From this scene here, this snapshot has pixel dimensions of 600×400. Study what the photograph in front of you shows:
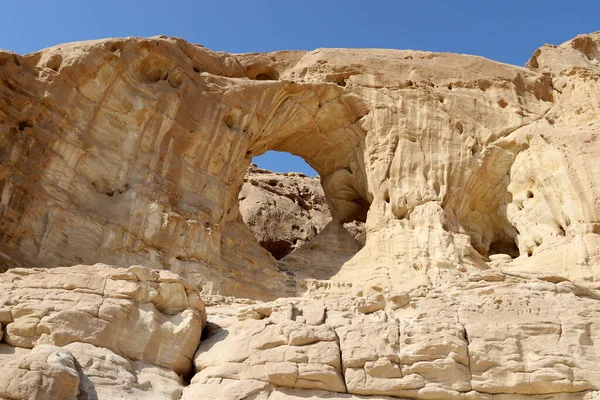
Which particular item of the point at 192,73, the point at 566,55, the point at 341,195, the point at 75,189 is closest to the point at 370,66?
the point at 341,195

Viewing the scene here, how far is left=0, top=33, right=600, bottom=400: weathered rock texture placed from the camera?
9.80 m

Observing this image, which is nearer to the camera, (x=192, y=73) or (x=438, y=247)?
(x=438, y=247)

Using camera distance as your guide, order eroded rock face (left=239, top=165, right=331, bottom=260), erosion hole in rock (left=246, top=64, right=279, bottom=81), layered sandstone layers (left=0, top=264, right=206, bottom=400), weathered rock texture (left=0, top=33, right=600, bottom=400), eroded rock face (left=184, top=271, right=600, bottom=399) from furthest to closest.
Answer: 1. eroded rock face (left=239, top=165, right=331, bottom=260)
2. erosion hole in rock (left=246, top=64, right=279, bottom=81)
3. weathered rock texture (left=0, top=33, right=600, bottom=400)
4. eroded rock face (left=184, top=271, right=600, bottom=399)
5. layered sandstone layers (left=0, top=264, right=206, bottom=400)

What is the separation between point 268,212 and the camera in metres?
30.4

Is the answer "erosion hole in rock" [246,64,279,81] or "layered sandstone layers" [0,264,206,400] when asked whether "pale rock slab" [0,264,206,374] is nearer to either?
"layered sandstone layers" [0,264,206,400]

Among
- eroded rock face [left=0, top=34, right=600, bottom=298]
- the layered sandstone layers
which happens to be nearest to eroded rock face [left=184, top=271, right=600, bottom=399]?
the layered sandstone layers

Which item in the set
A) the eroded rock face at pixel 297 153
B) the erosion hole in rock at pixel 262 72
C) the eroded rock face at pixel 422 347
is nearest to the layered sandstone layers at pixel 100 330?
the eroded rock face at pixel 422 347

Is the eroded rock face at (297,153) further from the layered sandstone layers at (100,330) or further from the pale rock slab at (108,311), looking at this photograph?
the layered sandstone layers at (100,330)

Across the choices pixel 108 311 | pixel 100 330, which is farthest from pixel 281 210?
pixel 100 330

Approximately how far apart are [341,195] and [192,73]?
7.26 m

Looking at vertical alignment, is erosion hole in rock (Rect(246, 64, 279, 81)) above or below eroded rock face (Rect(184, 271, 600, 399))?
above

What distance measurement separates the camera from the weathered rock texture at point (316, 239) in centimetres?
980

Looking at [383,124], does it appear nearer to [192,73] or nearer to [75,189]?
[192,73]

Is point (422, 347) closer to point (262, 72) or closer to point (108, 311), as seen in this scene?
point (108, 311)
